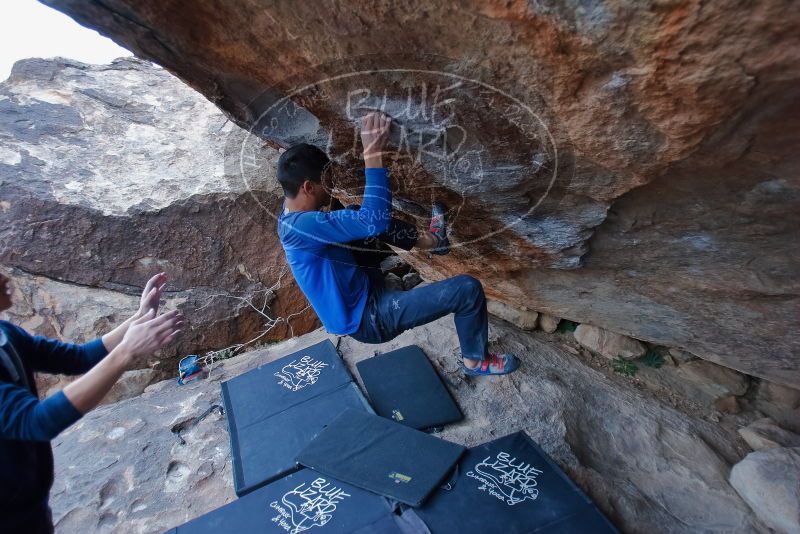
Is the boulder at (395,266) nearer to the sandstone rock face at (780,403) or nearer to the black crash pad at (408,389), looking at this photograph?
the black crash pad at (408,389)

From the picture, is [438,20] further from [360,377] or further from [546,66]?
[360,377]

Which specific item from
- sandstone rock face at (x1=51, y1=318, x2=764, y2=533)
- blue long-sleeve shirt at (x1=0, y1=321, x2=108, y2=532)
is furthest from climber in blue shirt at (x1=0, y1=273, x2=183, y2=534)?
sandstone rock face at (x1=51, y1=318, x2=764, y2=533)

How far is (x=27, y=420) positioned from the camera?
1309 millimetres

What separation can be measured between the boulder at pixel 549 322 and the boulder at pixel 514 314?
0.07m

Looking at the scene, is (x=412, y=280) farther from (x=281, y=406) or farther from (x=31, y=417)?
(x=31, y=417)

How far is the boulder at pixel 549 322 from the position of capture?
3.77 meters

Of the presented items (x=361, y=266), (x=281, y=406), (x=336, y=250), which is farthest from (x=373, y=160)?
(x=281, y=406)

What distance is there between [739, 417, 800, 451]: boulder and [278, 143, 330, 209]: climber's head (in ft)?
9.45

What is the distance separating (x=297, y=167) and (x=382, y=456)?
1.58 meters

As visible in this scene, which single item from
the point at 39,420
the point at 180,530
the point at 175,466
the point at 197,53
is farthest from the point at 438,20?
the point at 175,466

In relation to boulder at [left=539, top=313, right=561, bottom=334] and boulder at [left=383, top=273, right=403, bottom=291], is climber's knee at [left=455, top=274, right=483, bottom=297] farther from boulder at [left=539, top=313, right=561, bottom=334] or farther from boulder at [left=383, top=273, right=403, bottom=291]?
boulder at [left=383, top=273, right=403, bottom=291]

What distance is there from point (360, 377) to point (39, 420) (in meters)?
2.10

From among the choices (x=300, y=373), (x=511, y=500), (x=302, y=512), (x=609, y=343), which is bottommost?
(x=302, y=512)

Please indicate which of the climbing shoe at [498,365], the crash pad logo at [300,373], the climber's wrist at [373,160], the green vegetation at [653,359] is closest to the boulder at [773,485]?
the green vegetation at [653,359]
